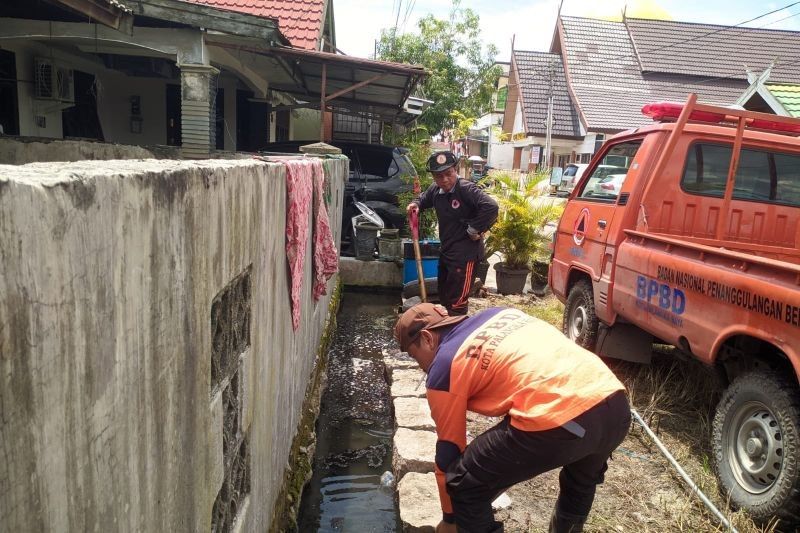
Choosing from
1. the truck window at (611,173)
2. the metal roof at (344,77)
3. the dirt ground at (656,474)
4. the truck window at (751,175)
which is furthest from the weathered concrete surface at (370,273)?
the truck window at (751,175)

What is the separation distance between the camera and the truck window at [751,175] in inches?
190

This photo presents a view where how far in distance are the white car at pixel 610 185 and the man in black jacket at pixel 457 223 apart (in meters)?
1.03

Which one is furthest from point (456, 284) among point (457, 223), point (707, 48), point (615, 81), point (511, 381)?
point (707, 48)

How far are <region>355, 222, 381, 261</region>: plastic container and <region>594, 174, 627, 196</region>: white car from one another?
3.77m

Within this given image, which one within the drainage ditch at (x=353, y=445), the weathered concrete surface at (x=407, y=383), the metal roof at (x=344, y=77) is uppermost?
the metal roof at (x=344, y=77)

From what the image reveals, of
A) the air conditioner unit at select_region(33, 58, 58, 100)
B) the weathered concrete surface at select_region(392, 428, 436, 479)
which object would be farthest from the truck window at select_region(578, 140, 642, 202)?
the air conditioner unit at select_region(33, 58, 58, 100)

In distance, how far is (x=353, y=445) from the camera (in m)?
4.80

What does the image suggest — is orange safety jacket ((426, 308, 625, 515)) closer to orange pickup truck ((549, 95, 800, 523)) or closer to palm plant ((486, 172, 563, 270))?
orange pickup truck ((549, 95, 800, 523))

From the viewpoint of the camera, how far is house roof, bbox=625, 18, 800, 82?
83.8ft

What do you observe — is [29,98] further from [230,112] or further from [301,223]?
[301,223]

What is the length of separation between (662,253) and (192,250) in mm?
3498

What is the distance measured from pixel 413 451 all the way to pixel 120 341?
316 centimetres

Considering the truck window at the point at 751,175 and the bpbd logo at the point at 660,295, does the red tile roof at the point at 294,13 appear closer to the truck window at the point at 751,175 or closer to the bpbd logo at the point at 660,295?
the truck window at the point at 751,175

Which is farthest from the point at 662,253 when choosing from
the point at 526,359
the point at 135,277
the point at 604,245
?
the point at 135,277
